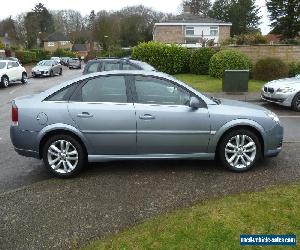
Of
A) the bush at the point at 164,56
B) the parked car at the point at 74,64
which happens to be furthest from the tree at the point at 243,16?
the bush at the point at 164,56

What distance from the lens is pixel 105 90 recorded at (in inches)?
210

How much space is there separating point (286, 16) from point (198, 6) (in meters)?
40.0

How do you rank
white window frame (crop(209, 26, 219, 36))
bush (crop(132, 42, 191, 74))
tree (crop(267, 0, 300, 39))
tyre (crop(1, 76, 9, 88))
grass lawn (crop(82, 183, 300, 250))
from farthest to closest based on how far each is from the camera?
white window frame (crop(209, 26, 219, 36))
tree (crop(267, 0, 300, 39))
bush (crop(132, 42, 191, 74))
tyre (crop(1, 76, 9, 88))
grass lawn (crop(82, 183, 300, 250))

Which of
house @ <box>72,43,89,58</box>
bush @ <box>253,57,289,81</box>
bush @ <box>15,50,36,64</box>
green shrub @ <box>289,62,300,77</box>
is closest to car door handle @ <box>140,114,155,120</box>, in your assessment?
bush @ <box>253,57,289,81</box>

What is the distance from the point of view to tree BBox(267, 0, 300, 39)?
1581 inches

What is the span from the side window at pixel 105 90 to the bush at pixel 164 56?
19.2 m

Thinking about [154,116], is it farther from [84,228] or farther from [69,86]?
[84,228]

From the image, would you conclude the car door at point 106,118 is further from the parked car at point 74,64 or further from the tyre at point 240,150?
the parked car at point 74,64

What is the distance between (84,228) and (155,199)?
103cm

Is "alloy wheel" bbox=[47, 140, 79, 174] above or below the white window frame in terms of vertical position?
below

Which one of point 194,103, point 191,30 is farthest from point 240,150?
point 191,30

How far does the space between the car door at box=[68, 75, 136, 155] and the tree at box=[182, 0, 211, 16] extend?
7637cm

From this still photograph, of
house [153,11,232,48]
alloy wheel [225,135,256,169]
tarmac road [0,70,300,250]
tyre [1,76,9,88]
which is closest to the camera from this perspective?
tarmac road [0,70,300,250]

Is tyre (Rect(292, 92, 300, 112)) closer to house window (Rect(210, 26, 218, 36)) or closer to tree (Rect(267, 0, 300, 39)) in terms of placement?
tree (Rect(267, 0, 300, 39))
